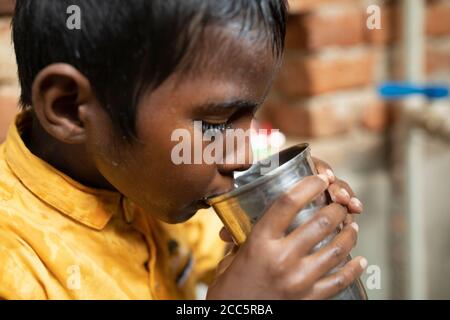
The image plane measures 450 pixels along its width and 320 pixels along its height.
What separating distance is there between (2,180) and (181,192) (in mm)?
195

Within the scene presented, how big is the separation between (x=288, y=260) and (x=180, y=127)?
166 millimetres

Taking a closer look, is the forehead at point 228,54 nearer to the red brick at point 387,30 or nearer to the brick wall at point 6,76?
the brick wall at point 6,76

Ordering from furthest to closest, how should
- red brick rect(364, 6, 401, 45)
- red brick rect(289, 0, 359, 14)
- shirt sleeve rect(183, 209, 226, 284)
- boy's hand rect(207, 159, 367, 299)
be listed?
red brick rect(364, 6, 401, 45) → red brick rect(289, 0, 359, 14) → shirt sleeve rect(183, 209, 226, 284) → boy's hand rect(207, 159, 367, 299)

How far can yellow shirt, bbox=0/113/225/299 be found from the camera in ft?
2.13

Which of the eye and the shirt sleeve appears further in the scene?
the shirt sleeve

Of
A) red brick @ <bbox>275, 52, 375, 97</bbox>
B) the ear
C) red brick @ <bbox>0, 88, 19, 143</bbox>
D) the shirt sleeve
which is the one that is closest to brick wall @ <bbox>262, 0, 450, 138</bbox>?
red brick @ <bbox>275, 52, 375, 97</bbox>

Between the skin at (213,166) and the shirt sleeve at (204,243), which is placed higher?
the skin at (213,166)

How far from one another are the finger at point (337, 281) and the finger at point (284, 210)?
60mm

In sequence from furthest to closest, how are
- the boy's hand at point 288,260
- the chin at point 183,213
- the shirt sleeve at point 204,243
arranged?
the shirt sleeve at point 204,243 < the chin at point 183,213 < the boy's hand at point 288,260

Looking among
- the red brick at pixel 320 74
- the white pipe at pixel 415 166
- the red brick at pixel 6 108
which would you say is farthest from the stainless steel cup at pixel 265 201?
the white pipe at pixel 415 166

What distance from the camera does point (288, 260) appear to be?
58 centimetres

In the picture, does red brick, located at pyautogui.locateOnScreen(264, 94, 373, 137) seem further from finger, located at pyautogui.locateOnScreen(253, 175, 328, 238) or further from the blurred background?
finger, located at pyautogui.locateOnScreen(253, 175, 328, 238)

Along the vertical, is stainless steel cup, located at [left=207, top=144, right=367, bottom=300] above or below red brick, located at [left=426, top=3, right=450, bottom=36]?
below

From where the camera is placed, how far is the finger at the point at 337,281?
0.60 meters
